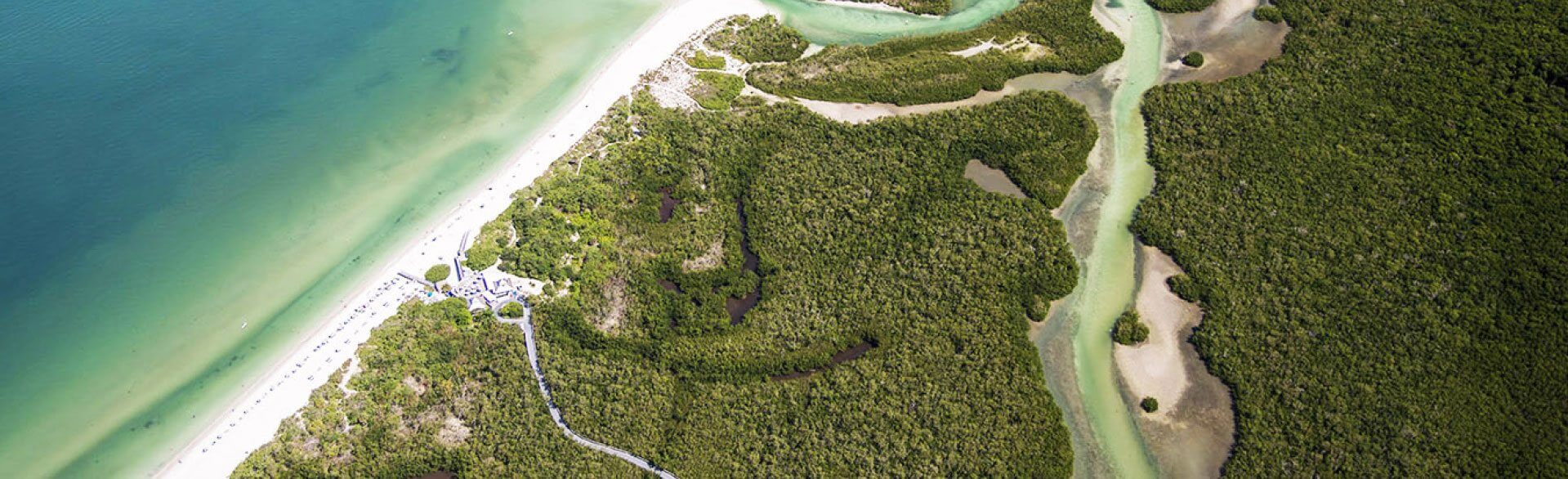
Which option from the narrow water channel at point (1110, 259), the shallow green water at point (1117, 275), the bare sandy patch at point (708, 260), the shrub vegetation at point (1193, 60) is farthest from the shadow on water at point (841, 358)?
the shrub vegetation at point (1193, 60)

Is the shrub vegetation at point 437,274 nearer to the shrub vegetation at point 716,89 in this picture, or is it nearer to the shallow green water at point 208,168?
the shallow green water at point 208,168

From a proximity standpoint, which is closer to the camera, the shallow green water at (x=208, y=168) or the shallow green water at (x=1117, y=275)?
the shallow green water at (x=1117, y=275)

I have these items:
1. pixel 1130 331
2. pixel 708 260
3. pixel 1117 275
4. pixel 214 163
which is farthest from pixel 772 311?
pixel 214 163

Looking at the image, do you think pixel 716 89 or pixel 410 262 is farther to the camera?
pixel 716 89

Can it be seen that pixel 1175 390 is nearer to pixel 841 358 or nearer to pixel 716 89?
pixel 841 358

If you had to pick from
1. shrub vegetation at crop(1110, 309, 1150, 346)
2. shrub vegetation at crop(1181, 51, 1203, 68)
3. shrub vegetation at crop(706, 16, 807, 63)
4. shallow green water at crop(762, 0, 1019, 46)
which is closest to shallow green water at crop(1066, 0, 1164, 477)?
shrub vegetation at crop(1110, 309, 1150, 346)

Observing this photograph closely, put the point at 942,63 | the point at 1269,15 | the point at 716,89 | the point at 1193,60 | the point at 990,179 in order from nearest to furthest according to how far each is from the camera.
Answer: the point at 990,179 → the point at 716,89 → the point at 1193,60 → the point at 942,63 → the point at 1269,15

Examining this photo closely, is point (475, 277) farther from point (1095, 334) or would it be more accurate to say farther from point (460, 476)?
point (1095, 334)
